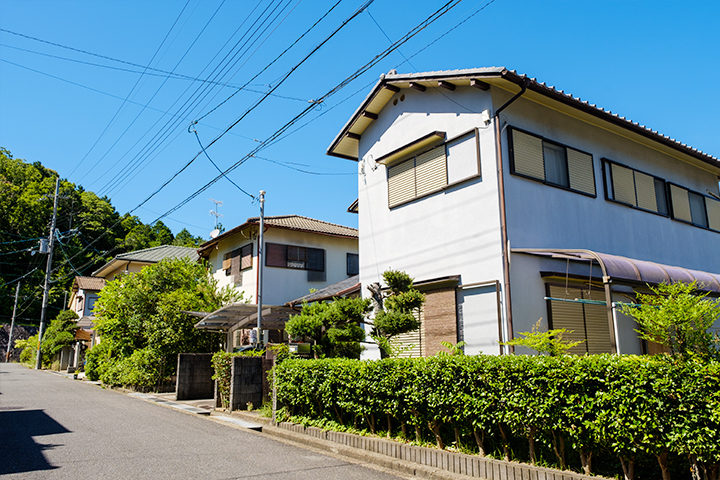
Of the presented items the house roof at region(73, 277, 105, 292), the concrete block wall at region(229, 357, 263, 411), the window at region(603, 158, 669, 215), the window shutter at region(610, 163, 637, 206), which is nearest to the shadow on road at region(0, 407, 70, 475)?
the concrete block wall at region(229, 357, 263, 411)

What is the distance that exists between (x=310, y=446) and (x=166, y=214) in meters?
12.2

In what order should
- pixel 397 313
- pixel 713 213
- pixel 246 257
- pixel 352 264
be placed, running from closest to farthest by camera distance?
1. pixel 397 313
2. pixel 713 213
3. pixel 246 257
4. pixel 352 264

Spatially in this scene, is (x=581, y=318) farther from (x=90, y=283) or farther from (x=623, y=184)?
(x=90, y=283)

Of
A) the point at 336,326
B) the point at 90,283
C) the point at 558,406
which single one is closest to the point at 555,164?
the point at 336,326

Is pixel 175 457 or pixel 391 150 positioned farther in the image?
pixel 391 150

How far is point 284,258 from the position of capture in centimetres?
2212

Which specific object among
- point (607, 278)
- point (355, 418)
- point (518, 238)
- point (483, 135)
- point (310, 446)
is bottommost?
point (310, 446)

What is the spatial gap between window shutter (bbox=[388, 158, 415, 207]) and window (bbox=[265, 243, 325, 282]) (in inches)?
389

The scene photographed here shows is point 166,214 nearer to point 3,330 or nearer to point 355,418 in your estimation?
point 355,418

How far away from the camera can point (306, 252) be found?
22938mm

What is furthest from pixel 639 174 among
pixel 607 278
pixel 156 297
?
pixel 156 297

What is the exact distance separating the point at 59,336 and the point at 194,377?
24941 millimetres

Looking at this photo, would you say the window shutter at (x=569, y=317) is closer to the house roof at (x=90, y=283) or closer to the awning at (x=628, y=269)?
the awning at (x=628, y=269)

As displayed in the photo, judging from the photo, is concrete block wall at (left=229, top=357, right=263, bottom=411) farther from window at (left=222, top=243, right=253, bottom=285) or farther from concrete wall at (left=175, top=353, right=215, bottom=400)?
window at (left=222, top=243, right=253, bottom=285)
